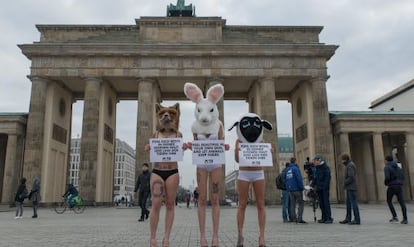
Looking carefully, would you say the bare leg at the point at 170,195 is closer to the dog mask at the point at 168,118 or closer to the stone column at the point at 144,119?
the dog mask at the point at 168,118

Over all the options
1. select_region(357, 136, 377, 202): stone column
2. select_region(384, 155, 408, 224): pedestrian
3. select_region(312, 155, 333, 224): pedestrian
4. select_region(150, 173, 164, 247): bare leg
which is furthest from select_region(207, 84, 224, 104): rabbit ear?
select_region(357, 136, 377, 202): stone column

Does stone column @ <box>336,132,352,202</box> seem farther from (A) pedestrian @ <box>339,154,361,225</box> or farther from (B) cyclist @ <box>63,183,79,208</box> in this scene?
(B) cyclist @ <box>63,183,79,208</box>

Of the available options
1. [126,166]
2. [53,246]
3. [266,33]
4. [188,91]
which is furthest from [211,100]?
[126,166]

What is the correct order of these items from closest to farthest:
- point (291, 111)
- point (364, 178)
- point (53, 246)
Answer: point (53, 246) < point (364, 178) < point (291, 111)

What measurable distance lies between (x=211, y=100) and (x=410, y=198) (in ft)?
127

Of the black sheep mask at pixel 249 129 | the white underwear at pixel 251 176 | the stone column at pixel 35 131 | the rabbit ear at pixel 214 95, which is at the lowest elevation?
the white underwear at pixel 251 176

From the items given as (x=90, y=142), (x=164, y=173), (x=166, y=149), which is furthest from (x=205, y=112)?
(x=90, y=142)

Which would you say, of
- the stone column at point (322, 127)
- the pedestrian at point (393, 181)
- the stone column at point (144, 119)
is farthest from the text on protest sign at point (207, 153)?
the stone column at point (322, 127)

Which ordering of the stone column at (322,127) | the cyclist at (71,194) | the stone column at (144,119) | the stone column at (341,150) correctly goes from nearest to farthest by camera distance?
the cyclist at (71,194)
the stone column at (144,119)
the stone column at (322,127)
the stone column at (341,150)

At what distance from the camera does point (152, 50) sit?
33.7 meters

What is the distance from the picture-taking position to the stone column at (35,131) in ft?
103

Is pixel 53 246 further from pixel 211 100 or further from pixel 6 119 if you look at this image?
pixel 6 119

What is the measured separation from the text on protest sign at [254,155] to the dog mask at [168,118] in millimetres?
1252

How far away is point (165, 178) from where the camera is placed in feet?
20.1
